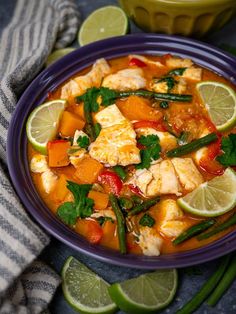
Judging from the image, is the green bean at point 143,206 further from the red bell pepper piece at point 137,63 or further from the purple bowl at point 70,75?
the red bell pepper piece at point 137,63

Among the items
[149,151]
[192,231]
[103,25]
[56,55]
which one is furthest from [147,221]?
[103,25]

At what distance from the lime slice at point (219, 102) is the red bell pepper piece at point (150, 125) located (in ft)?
1.27

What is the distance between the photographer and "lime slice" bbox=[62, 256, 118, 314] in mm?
3246

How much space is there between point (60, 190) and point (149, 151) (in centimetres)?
68

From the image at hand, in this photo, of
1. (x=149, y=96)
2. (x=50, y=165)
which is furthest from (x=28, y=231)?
(x=149, y=96)

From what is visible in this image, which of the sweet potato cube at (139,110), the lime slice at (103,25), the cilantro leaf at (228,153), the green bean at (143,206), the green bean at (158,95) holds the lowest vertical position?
the green bean at (143,206)

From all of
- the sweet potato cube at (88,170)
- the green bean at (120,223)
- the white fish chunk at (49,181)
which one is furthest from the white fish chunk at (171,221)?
the white fish chunk at (49,181)

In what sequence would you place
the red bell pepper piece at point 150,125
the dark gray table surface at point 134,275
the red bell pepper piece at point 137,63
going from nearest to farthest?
the dark gray table surface at point 134,275 → the red bell pepper piece at point 150,125 → the red bell pepper piece at point 137,63

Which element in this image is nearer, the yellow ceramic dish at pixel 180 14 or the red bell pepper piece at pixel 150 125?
the red bell pepper piece at pixel 150 125

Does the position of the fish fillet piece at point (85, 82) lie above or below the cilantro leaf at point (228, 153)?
above

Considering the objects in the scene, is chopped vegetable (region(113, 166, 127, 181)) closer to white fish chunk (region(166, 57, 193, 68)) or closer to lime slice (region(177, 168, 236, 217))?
lime slice (region(177, 168, 236, 217))

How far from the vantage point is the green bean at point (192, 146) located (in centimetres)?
355

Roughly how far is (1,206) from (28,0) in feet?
8.58

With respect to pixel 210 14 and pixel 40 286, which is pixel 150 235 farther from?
pixel 210 14
